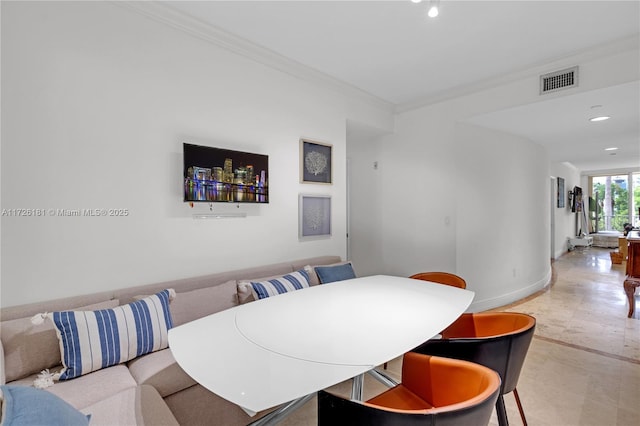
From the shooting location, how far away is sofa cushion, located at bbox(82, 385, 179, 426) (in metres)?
1.24

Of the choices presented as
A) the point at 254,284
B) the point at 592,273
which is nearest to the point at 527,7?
the point at 254,284

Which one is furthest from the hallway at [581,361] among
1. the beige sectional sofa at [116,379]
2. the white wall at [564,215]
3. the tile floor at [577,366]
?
the white wall at [564,215]

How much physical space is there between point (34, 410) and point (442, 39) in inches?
126

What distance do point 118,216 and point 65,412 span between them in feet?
4.36

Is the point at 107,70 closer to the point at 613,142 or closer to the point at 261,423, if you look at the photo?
the point at 261,423

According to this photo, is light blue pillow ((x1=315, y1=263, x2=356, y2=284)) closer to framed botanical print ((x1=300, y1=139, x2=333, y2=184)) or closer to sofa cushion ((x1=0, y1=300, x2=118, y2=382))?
framed botanical print ((x1=300, y1=139, x2=333, y2=184))

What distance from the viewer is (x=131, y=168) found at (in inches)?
83.9

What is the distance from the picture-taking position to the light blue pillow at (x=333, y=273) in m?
2.78

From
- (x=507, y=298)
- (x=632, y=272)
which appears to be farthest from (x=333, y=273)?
(x=632, y=272)

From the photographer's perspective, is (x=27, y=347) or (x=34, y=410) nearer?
(x=34, y=410)

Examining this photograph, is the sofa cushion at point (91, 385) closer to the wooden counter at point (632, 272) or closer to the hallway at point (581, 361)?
the hallway at point (581, 361)

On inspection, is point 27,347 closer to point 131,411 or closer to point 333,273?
point 131,411

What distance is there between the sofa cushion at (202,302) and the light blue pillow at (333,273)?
2.63ft

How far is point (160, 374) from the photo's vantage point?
1604 millimetres
